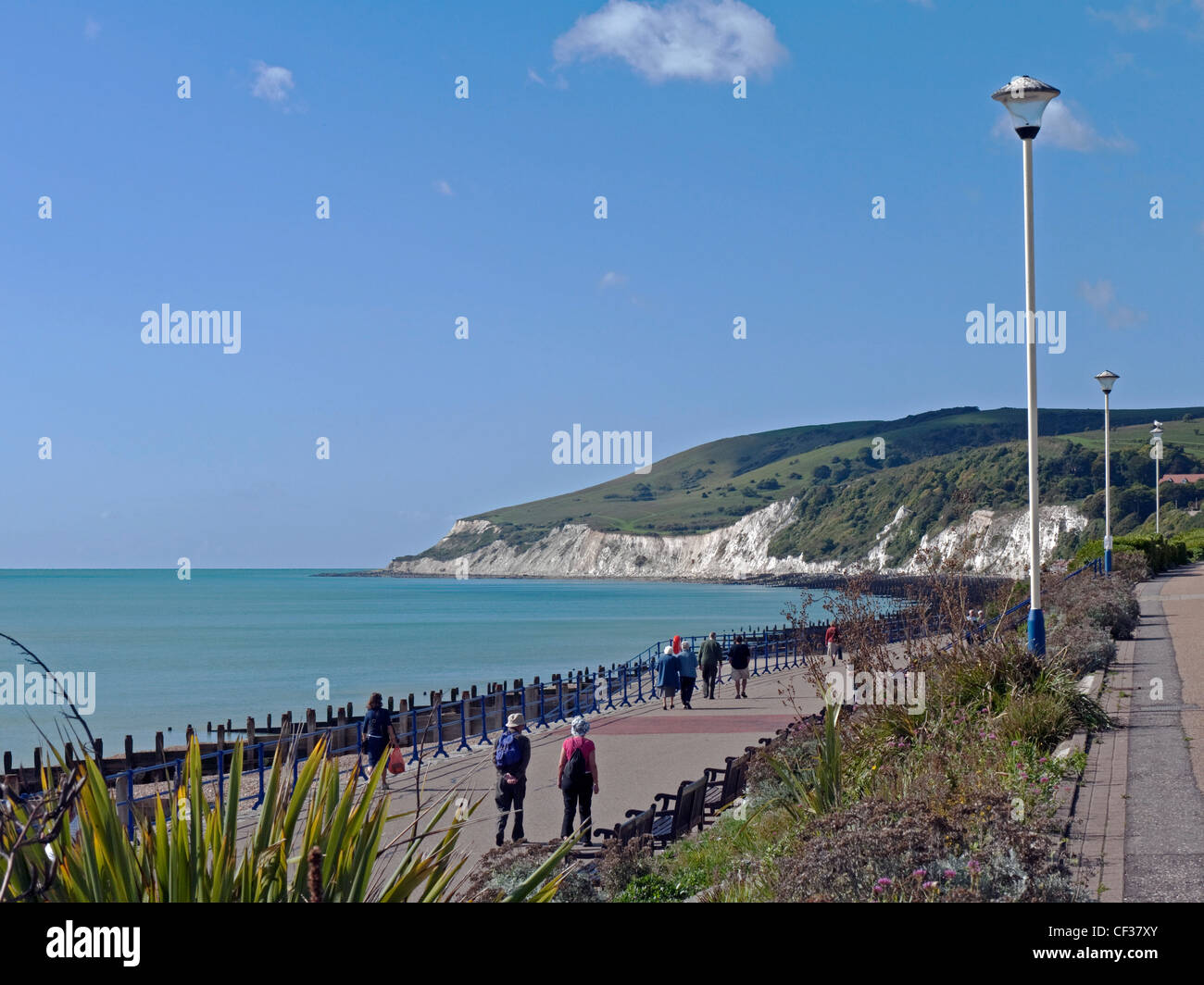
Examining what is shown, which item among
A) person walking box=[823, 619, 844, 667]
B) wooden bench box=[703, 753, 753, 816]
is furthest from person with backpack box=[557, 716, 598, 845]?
person walking box=[823, 619, 844, 667]

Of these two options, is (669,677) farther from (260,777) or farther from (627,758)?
(260,777)

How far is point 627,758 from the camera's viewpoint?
18.1 metres

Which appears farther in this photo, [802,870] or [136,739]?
[136,739]

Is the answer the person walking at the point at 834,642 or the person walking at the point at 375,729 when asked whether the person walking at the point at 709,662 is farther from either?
the person walking at the point at 375,729

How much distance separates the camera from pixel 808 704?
2372 cm

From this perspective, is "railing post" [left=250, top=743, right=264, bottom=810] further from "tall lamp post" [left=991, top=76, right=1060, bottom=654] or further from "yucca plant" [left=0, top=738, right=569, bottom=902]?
"yucca plant" [left=0, top=738, right=569, bottom=902]

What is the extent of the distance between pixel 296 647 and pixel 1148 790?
78754 mm

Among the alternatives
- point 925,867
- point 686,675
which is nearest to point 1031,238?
point 925,867

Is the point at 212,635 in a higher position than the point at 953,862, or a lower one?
lower
